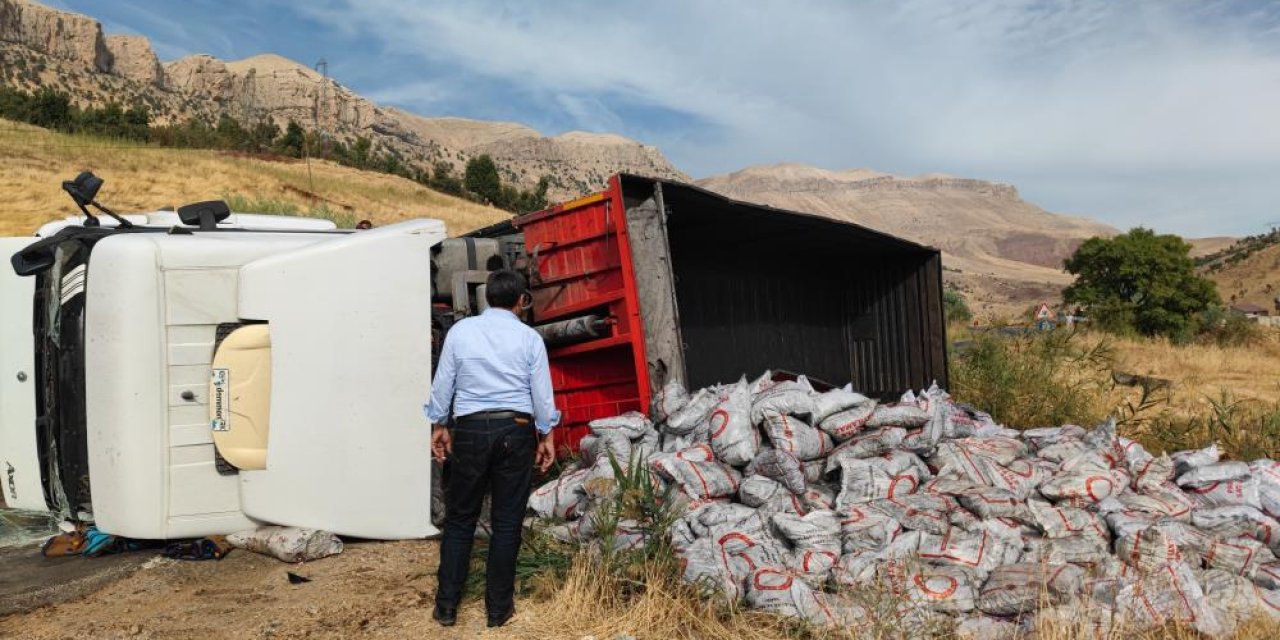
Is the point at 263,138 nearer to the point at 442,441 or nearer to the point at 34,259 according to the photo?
the point at 34,259

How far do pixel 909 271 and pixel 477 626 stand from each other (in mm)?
5931

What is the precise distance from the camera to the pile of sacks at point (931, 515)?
10.5 feet

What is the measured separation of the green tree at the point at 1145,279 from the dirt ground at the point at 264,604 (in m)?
22.5

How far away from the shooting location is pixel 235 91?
3450 inches

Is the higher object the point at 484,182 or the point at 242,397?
the point at 484,182

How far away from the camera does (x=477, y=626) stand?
10.6 feet

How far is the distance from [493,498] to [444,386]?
18.9 inches

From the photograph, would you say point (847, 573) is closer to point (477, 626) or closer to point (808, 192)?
point (477, 626)

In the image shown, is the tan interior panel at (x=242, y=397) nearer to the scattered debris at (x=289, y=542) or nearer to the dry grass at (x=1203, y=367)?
the scattered debris at (x=289, y=542)

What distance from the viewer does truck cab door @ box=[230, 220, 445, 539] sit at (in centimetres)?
399

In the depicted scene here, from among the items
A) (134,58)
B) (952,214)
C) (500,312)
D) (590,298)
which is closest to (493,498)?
(500,312)

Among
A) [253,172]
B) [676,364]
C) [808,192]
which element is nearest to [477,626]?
[676,364]

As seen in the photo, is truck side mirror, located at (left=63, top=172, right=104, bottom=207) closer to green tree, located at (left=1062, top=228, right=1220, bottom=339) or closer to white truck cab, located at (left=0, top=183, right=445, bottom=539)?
white truck cab, located at (left=0, top=183, right=445, bottom=539)

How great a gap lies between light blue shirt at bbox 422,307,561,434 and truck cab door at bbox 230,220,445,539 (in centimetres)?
98
